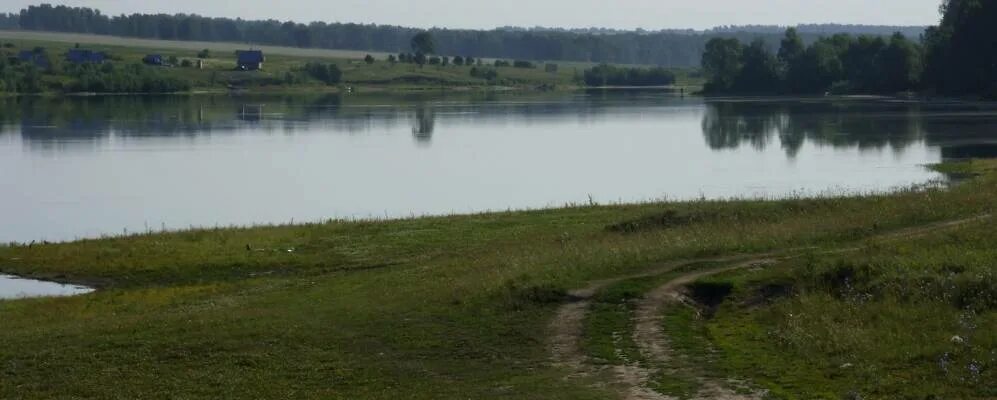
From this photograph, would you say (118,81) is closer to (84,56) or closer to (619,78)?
(84,56)

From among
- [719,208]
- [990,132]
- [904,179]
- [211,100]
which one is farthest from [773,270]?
[211,100]

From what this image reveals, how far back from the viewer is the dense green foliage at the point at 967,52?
360 ft

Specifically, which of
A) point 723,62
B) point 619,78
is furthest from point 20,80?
point 619,78

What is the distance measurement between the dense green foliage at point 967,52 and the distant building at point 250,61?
98.0 m

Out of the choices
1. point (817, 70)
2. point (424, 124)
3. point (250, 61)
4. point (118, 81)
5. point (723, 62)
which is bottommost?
point (424, 124)

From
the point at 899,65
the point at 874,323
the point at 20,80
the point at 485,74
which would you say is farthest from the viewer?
the point at 485,74

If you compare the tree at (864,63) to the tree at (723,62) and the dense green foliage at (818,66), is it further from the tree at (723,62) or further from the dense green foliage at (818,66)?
the tree at (723,62)

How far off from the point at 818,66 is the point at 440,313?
12762 cm

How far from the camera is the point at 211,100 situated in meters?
140

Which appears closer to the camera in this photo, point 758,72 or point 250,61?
point 758,72

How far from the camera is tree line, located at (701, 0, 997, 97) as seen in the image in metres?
111

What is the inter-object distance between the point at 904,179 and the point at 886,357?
39031mm

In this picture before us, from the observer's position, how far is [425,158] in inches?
2724

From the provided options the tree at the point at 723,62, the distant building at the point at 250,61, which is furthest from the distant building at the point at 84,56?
the tree at the point at 723,62
